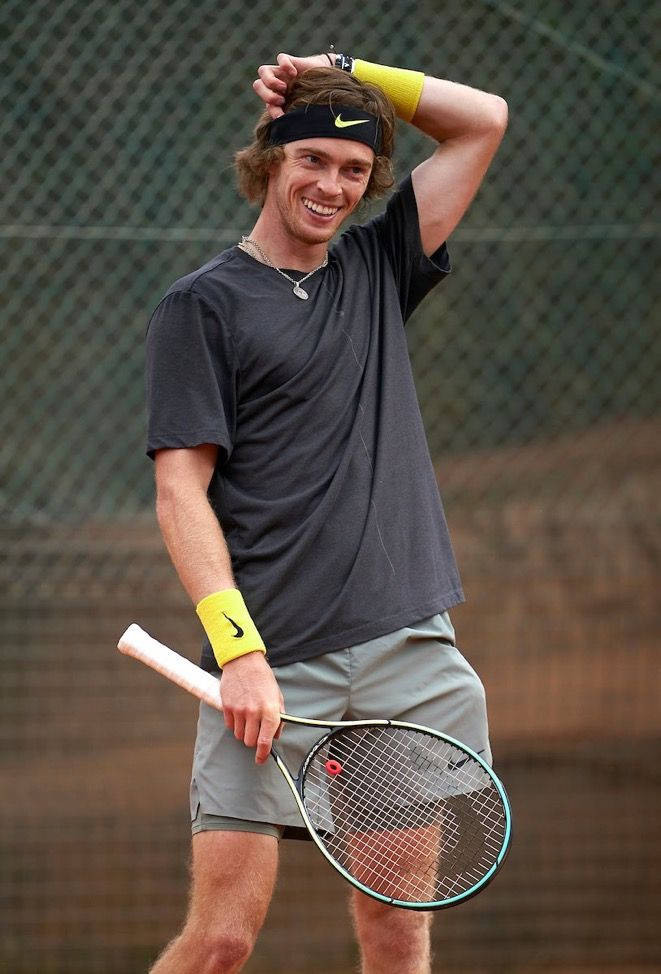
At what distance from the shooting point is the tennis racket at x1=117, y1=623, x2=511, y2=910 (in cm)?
277

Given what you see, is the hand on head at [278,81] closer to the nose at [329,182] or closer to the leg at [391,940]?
the nose at [329,182]

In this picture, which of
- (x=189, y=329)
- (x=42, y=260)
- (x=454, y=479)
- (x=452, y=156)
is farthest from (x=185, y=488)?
(x=454, y=479)

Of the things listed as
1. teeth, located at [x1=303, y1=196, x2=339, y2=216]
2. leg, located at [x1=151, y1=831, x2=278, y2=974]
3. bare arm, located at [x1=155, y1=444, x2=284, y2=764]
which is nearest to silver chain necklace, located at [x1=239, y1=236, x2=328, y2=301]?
teeth, located at [x1=303, y1=196, x2=339, y2=216]

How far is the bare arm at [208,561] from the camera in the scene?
8.46ft

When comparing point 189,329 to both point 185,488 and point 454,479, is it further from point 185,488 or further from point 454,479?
point 454,479

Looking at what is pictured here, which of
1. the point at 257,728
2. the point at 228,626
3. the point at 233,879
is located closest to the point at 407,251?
the point at 228,626

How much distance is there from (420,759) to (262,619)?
0.39 meters

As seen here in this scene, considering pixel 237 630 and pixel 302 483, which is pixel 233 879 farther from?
pixel 302 483

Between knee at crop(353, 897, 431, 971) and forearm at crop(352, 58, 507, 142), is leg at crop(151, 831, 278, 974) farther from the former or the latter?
forearm at crop(352, 58, 507, 142)

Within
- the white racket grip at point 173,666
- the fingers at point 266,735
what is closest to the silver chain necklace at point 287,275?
the white racket grip at point 173,666

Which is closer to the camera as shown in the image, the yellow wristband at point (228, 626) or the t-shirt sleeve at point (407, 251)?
the yellow wristband at point (228, 626)

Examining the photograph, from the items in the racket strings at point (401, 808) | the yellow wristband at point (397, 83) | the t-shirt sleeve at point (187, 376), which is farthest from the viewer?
the yellow wristband at point (397, 83)

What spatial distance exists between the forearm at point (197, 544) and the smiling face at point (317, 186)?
0.54m

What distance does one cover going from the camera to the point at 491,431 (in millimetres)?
5078
